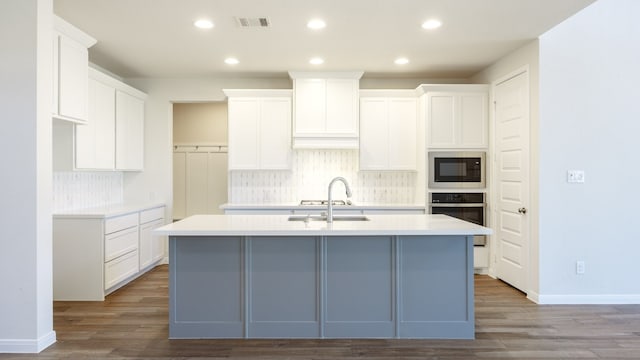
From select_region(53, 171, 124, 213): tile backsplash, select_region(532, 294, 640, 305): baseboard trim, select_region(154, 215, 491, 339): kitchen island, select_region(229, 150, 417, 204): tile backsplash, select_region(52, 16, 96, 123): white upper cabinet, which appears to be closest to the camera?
select_region(154, 215, 491, 339): kitchen island

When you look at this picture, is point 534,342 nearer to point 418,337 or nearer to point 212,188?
point 418,337

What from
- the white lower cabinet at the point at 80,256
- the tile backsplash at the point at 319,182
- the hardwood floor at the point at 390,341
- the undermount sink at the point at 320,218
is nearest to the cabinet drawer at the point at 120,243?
the white lower cabinet at the point at 80,256

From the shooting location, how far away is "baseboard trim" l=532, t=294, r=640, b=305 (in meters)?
3.99

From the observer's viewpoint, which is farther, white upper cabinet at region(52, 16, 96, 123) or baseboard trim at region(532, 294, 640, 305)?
baseboard trim at region(532, 294, 640, 305)

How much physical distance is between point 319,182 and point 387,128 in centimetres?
118

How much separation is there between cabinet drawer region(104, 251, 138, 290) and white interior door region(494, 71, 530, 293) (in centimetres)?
422

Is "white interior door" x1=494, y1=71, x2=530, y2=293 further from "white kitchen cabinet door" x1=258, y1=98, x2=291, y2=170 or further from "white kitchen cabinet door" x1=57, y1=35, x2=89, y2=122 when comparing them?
"white kitchen cabinet door" x1=57, y1=35, x2=89, y2=122

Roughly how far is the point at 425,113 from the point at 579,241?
2.18 m

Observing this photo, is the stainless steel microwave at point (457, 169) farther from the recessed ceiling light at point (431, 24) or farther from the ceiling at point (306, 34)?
the recessed ceiling light at point (431, 24)

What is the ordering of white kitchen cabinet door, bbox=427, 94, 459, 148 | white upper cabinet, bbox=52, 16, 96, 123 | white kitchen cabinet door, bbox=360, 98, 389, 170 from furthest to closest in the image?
white kitchen cabinet door, bbox=360, 98, 389, 170, white kitchen cabinet door, bbox=427, 94, 459, 148, white upper cabinet, bbox=52, 16, 96, 123

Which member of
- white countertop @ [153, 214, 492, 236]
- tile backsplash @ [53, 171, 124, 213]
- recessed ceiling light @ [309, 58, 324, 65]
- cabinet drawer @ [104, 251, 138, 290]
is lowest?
cabinet drawer @ [104, 251, 138, 290]

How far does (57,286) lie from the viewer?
4.12 metres

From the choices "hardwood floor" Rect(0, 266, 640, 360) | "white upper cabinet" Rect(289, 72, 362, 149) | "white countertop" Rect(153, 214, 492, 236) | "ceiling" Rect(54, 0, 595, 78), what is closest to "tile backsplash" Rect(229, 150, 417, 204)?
"white upper cabinet" Rect(289, 72, 362, 149)

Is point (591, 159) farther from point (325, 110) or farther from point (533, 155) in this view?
point (325, 110)
